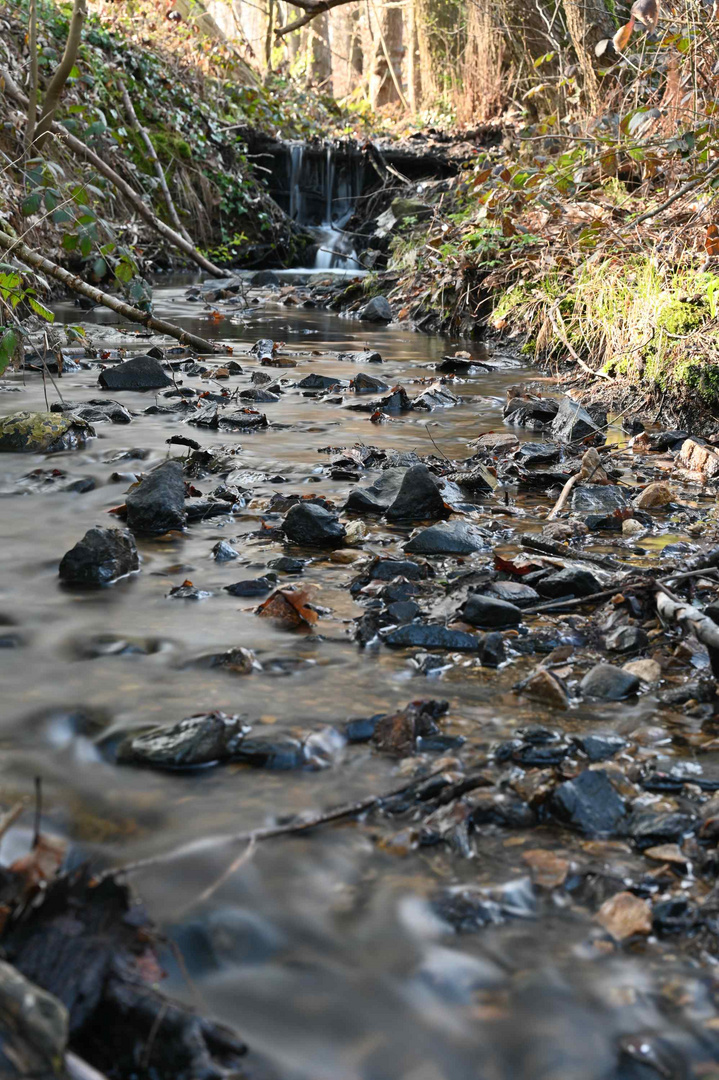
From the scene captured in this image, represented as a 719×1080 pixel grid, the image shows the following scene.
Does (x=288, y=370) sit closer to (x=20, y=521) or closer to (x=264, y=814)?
(x=20, y=521)

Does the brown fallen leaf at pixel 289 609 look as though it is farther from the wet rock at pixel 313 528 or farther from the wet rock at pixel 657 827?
the wet rock at pixel 657 827

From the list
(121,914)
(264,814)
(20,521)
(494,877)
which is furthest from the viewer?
(20,521)

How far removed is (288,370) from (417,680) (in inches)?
200

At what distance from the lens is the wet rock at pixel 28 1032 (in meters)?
0.93

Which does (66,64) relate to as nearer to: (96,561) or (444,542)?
(96,561)

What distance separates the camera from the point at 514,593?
259 cm


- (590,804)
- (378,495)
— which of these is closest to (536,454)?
(378,495)

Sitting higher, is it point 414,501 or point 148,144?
point 148,144

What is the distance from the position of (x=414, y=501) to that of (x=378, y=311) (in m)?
7.01

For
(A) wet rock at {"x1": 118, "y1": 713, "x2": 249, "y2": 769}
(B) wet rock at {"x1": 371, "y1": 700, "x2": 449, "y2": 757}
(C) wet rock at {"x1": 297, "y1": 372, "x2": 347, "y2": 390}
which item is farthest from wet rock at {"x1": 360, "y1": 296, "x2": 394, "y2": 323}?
(A) wet rock at {"x1": 118, "y1": 713, "x2": 249, "y2": 769}

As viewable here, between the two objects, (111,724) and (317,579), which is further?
(317,579)

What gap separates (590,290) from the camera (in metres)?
6.07

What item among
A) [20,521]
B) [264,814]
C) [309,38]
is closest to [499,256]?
[20,521]

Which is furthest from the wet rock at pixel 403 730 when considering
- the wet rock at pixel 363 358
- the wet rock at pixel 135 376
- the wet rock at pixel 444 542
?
the wet rock at pixel 363 358
